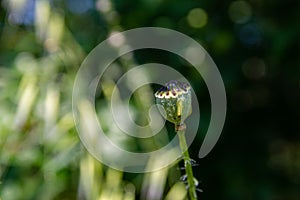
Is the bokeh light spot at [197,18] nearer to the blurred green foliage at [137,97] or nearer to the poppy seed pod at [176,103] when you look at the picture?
the blurred green foliage at [137,97]

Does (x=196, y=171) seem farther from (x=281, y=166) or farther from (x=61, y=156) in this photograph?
(x=61, y=156)

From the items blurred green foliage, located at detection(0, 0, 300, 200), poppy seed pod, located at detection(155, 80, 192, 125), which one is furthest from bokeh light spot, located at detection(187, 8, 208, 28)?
poppy seed pod, located at detection(155, 80, 192, 125)

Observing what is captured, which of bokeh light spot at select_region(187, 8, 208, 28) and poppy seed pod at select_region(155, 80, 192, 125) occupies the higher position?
bokeh light spot at select_region(187, 8, 208, 28)

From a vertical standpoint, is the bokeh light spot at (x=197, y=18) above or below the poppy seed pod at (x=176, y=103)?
above

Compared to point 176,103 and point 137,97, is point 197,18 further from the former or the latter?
point 176,103

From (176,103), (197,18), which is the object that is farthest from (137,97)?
(176,103)

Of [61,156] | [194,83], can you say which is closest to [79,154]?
[61,156]

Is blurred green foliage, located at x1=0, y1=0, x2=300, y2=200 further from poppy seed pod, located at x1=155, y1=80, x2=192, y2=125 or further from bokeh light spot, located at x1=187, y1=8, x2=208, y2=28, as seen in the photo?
poppy seed pod, located at x1=155, y1=80, x2=192, y2=125

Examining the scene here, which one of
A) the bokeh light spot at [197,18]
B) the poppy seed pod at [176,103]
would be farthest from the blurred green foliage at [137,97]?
the poppy seed pod at [176,103]

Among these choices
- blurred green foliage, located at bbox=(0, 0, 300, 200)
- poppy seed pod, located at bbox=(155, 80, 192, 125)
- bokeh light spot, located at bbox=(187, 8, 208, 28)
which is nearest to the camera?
poppy seed pod, located at bbox=(155, 80, 192, 125)
